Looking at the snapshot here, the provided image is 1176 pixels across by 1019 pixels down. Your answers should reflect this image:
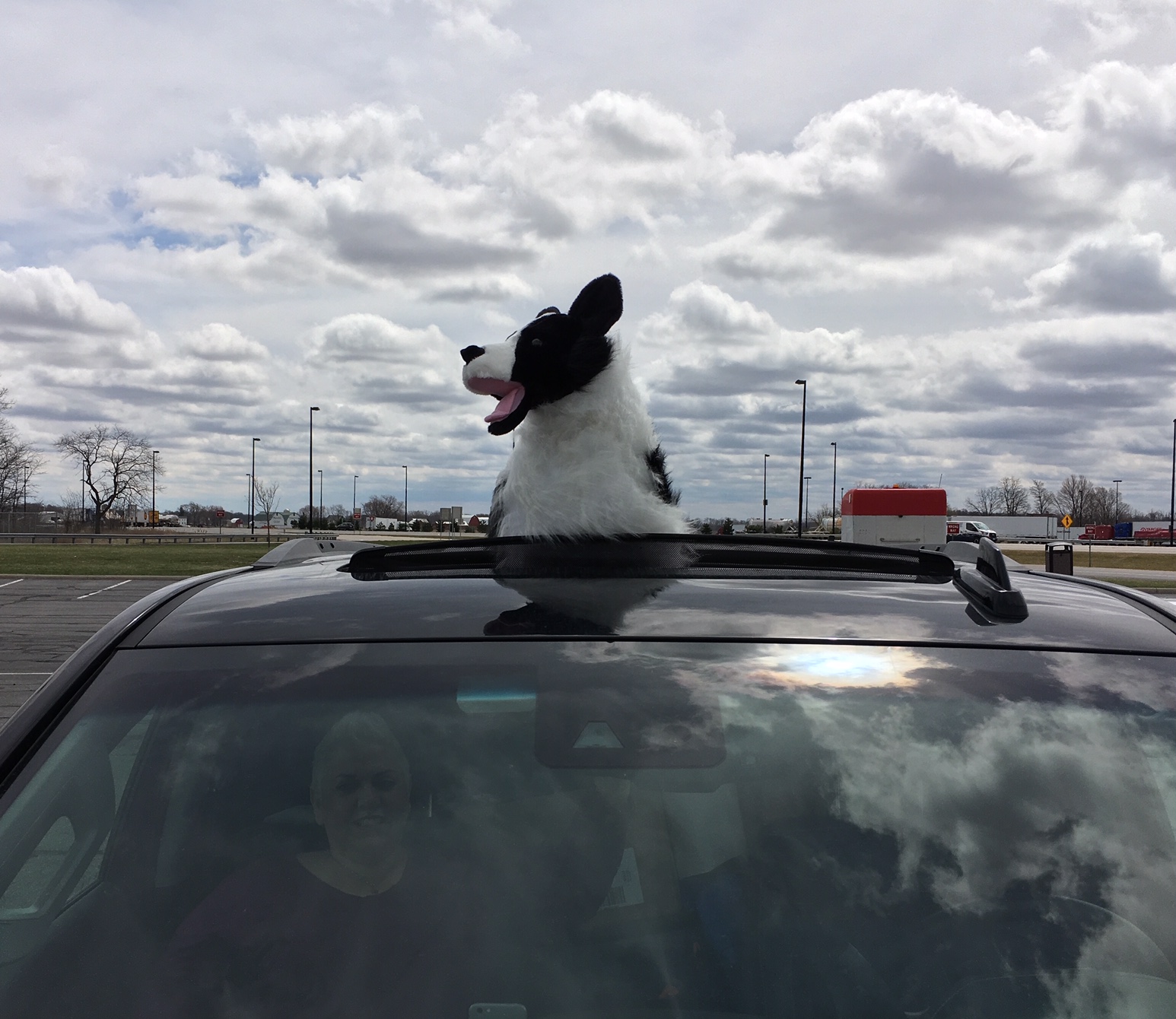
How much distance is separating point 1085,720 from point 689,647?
60cm

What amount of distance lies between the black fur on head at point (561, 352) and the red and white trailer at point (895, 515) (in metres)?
11.4

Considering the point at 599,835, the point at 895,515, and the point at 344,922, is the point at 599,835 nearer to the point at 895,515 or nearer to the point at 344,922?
the point at 344,922

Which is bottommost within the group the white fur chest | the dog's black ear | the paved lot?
the paved lot

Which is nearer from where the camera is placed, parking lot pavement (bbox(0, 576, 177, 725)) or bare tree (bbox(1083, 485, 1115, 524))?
parking lot pavement (bbox(0, 576, 177, 725))

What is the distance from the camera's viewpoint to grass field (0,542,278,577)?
2695 centimetres

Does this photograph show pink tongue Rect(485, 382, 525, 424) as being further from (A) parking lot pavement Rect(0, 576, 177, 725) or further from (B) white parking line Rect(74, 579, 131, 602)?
(B) white parking line Rect(74, 579, 131, 602)

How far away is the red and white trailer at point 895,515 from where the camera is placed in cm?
1499

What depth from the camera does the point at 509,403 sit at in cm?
380

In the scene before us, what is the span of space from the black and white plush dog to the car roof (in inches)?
52.3

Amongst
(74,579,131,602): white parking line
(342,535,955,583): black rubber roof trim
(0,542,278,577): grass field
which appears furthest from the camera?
(0,542,278,577): grass field

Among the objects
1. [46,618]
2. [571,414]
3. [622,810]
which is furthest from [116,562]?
[622,810]

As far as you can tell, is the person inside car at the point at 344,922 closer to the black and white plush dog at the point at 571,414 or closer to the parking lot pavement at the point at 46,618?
the black and white plush dog at the point at 571,414

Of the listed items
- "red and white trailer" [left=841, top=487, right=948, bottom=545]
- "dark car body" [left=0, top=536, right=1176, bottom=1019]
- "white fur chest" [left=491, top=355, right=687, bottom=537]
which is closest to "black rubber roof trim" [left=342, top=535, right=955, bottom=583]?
"dark car body" [left=0, top=536, right=1176, bottom=1019]

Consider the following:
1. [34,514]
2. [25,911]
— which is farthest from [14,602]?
[34,514]
